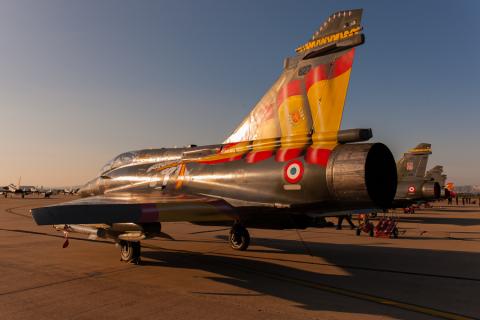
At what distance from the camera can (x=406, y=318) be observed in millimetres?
5176

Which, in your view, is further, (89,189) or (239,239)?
(89,189)

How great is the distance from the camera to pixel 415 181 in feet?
86.3

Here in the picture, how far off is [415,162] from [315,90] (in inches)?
929

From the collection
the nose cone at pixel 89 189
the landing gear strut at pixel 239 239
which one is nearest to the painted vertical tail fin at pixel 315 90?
Answer: the landing gear strut at pixel 239 239

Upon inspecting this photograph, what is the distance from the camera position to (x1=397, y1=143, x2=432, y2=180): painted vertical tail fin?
28014 millimetres

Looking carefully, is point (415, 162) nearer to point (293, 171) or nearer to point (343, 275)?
point (343, 275)

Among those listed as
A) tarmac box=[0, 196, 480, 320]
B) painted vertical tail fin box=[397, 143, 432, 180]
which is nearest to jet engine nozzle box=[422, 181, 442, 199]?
painted vertical tail fin box=[397, 143, 432, 180]

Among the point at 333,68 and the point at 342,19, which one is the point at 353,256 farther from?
the point at 342,19

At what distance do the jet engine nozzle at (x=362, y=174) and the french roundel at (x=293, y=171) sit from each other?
59cm

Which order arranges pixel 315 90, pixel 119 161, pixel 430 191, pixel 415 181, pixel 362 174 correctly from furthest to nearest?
pixel 415 181 < pixel 430 191 < pixel 119 161 < pixel 315 90 < pixel 362 174

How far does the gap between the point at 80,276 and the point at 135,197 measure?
312 cm

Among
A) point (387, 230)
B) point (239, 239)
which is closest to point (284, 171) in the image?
point (239, 239)

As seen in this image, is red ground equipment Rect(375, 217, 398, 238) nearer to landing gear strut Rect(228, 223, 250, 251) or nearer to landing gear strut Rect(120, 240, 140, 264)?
→ landing gear strut Rect(228, 223, 250, 251)

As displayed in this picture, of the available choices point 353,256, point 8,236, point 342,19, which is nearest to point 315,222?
point 353,256
